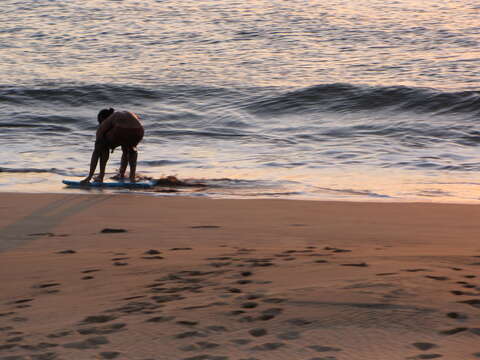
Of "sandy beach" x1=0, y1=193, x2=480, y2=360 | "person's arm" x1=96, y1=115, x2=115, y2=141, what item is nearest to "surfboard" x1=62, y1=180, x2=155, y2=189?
"person's arm" x1=96, y1=115, x2=115, y2=141

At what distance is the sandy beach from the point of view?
3.47m

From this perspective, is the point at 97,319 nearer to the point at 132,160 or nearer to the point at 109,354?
the point at 109,354

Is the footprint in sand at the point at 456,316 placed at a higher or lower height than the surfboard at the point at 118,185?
higher

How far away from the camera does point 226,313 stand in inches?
152

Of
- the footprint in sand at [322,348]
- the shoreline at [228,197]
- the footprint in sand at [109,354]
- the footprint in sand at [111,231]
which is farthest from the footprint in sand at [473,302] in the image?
the shoreline at [228,197]

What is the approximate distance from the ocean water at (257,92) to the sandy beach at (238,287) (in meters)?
2.65

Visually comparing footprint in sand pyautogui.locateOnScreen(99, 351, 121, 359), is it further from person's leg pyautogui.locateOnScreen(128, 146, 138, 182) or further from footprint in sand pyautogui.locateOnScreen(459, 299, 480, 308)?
person's leg pyautogui.locateOnScreen(128, 146, 138, 182)

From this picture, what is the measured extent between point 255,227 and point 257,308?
2.75 m

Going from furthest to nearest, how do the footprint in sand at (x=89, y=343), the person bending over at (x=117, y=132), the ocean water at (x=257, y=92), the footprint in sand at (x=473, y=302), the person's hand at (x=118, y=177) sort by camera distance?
1. the ocean water at (x=257, y=92)
2. the person's hand at (x=118, y=177)
3. the person bending over at (x=117, y=132)
4. the footprint in sand at (x=473, y=302)
5. the footprint in sand at (x=89, y=343)

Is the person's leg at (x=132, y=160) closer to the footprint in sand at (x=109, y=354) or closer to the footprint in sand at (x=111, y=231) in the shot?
the footprint in sand at (x=111, y=231)

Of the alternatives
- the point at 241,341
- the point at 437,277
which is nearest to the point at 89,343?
the point at 241,341

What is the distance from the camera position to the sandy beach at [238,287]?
11.4 ft

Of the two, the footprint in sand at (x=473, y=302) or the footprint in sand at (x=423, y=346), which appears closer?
the footprint in sand at (x=423, y=346)

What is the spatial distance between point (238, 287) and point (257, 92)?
→ 20988 millimetres
